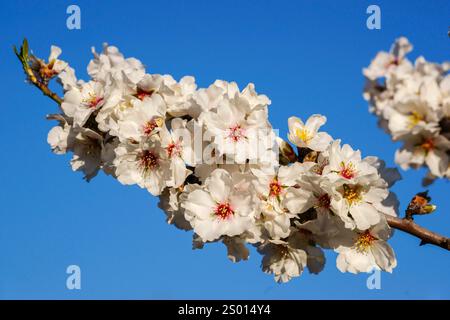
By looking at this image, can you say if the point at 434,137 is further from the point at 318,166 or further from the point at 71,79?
the point at 71,79

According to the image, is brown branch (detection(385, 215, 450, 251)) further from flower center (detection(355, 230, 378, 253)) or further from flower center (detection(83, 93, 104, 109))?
flower center (detection(83, 93, 104, 109))

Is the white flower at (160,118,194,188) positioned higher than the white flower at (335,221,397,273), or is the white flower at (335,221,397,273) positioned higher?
the white flower at (160,118,194,188)

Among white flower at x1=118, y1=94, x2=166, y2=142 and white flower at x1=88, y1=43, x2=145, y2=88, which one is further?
white flower at x1=88, y1=43, x2=145, y2=88

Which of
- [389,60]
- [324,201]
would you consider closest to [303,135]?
[324,201]

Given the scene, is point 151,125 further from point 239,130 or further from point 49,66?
point 49,66

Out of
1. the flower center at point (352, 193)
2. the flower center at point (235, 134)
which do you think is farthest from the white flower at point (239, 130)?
the flower center at point (352, 193)

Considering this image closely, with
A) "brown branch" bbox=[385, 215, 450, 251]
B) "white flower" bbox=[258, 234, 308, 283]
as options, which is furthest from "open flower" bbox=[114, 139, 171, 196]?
"brown branch" bbox=[385, 215, 450, 251]
